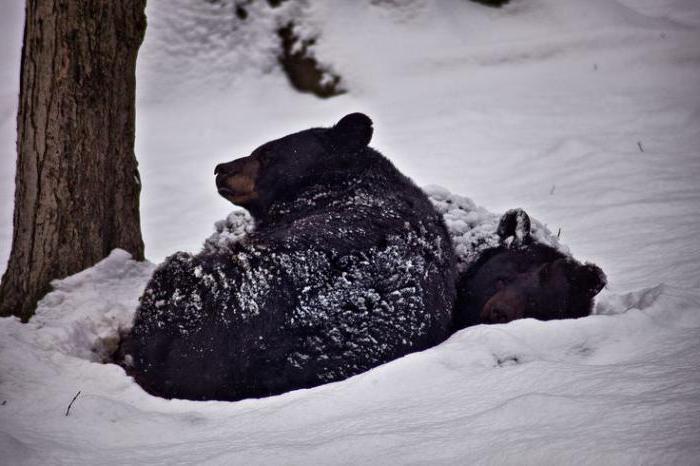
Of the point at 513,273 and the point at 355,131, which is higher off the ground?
the point at 355,131

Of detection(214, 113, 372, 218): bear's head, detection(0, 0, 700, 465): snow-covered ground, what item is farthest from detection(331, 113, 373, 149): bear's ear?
detection(0, 0, 700, 465): snow-covered ground

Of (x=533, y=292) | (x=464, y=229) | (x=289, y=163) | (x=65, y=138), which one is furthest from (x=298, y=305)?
(x=464, y=229)

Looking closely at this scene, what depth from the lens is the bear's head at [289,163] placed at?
170 inches

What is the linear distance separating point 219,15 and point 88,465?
816 cm

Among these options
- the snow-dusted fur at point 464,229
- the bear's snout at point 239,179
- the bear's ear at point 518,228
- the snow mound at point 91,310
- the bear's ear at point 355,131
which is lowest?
the snow mound at point 91,310

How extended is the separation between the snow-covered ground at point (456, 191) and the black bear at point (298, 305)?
14 centimetres

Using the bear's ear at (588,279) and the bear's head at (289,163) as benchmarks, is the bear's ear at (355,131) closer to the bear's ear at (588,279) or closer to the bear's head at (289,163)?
the bear's head at (289,163)

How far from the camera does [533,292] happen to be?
3.80 meters

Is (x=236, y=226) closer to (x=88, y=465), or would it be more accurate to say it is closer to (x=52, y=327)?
(x=52, y=327)

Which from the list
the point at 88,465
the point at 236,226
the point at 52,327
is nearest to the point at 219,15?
the point at 236,226

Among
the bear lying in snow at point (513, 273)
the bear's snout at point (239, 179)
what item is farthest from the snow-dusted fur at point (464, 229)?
the bear's snout at point (239, 179)

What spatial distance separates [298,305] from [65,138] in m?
1.69

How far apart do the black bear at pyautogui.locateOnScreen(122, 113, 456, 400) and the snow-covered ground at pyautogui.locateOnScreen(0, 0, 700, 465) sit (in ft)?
0.46

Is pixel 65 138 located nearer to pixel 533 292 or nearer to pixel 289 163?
pixel 289 163
